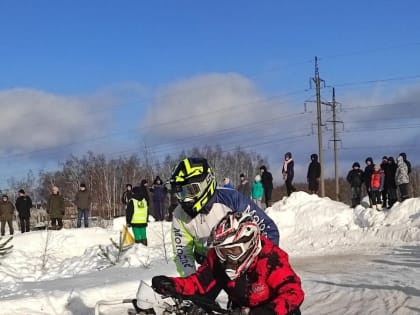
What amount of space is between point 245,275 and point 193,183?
840 mm

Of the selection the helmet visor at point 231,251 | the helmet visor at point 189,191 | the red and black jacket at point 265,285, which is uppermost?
the helmet visor at point 189,191

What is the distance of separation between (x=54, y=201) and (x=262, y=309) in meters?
22.2

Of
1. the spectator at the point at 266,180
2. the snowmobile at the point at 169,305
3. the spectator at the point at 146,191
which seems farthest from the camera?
the spectator at the point at 266,180

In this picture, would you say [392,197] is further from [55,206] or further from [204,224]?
[204,224]

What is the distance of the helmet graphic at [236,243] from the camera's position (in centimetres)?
425

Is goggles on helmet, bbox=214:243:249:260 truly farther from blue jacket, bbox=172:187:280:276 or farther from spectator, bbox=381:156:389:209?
spectator, bbox=381:156:389:209

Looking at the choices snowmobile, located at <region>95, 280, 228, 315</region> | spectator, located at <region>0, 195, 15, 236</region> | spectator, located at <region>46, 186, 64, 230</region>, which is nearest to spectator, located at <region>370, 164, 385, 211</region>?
spectator, located at <region>46, 186, 64, 230</region>

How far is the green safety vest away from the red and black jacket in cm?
1439

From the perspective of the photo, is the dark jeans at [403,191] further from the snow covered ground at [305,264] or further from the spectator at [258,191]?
the spectator at [258,191]

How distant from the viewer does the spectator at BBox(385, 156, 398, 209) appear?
21453 millimetres

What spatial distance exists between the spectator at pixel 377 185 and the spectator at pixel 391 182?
206 mm

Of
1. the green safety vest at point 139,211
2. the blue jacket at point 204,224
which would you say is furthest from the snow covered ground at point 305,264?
the green safety vest at point 139,211

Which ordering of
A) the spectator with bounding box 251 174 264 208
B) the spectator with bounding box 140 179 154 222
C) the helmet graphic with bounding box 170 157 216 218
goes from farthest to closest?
1. the spectator with bounding box 251 174 264 208
2. the spectator with bounding box 140 179 154 222
3. the helmet graphic with bounding box 170 157 216 218

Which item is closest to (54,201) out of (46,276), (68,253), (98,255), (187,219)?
(68,253)
